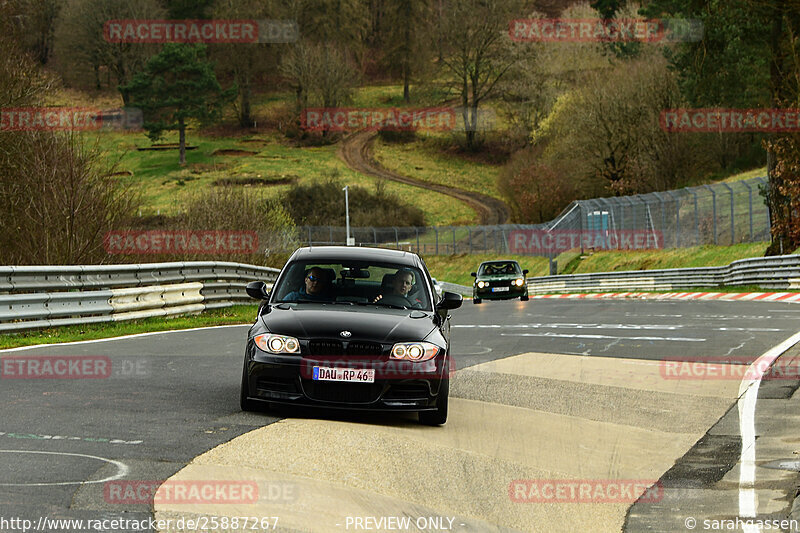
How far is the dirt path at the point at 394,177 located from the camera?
101750 millimetres

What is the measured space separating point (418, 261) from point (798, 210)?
29.8 meters

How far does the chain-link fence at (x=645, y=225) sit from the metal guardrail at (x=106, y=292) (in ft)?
67.3

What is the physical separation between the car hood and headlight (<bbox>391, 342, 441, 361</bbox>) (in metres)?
0.06

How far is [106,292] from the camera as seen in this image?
1912cm

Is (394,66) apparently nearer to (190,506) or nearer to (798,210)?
(798,210)

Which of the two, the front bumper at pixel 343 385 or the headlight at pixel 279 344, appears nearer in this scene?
the front bumper at pixel 343 385

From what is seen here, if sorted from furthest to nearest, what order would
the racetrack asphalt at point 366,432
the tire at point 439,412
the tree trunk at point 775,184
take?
the tree trunk at point 775,184, the tire at point 439,412, the racetrack asphalt at point 366,432

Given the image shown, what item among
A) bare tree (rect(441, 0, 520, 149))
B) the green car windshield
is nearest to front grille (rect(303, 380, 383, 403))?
the green car windshield

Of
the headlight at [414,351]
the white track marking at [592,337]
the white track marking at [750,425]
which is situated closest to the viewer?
the white track marking at [750,425]

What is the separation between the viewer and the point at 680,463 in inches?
331

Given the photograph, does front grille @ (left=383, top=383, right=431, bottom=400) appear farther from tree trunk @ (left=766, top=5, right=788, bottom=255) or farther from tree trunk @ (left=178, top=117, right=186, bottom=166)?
tree trunk @ (left=178, top=117, right=186, bottom=166)

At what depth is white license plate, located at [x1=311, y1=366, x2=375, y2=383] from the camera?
8742mm

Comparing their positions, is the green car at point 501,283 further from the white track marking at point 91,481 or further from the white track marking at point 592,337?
the white track marking at point 91,481

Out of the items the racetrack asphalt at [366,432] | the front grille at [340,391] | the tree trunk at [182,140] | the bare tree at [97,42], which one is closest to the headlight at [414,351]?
the front grille at [340,391]
